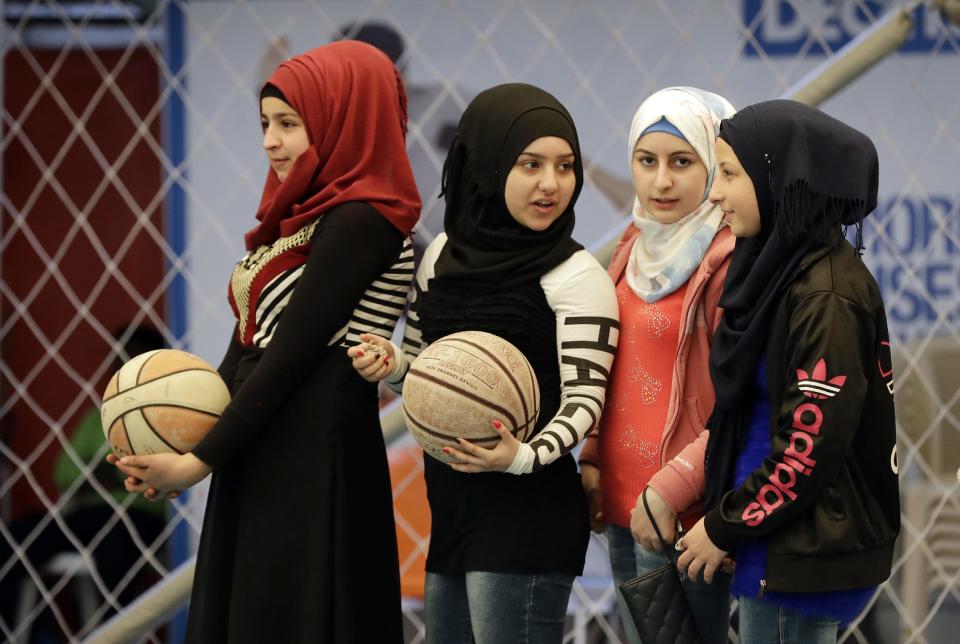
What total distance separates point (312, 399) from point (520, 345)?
0.26 metres

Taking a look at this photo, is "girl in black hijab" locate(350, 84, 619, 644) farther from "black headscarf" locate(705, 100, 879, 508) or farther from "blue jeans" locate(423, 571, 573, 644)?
"black headscarf" locate(705, 100, 879, 508)

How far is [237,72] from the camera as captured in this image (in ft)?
8.56

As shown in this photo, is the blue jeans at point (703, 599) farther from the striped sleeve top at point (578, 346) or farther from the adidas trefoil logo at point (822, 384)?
the adidas trefoil logo at point (822, 384)

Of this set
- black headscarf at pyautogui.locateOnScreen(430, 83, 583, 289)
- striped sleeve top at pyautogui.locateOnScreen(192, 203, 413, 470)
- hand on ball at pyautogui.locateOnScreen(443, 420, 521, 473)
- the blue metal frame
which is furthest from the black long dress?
the blue metal frame

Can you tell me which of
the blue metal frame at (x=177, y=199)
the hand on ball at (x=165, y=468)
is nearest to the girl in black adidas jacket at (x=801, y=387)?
the hand on ball at (x=165, y=468)

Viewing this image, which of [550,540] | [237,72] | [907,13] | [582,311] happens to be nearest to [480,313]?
[582,311]

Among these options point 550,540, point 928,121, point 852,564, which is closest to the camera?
point 852,564

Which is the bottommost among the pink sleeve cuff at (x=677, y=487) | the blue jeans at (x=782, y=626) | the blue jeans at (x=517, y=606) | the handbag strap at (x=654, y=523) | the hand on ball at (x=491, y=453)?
the blue jeans at (x=517, y=606)

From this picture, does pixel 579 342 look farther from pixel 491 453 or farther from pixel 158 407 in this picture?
pixel 158 407

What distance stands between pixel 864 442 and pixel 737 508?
5.4 inches

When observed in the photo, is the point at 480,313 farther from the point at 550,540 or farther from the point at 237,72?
the point at 237,72

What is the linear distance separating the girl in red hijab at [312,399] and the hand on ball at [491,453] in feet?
0.71

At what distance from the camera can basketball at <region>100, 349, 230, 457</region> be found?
1.36 m

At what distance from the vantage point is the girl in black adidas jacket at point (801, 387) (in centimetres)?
109
